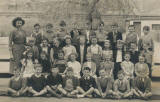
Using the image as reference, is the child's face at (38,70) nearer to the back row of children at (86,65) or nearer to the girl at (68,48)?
the back row of children at (86,65)

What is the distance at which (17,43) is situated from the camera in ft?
23.4

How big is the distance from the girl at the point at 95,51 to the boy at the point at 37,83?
1282 millimetres

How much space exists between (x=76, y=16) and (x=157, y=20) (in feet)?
18.9

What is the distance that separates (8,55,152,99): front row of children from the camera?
591cm

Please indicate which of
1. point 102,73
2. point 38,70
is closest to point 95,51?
point 102,73

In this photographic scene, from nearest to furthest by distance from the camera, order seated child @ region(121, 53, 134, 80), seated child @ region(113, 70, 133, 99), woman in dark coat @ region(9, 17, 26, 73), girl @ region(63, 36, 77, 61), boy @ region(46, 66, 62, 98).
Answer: seated child @ region(113, 70, 133, 99), boy @ region(46, 66, 62, 98), seated child @ region(121, 53, 134, 80), girl @ region(63, 36, 77, 61), woman in dark coat @ region(9, 17, 26, 73)

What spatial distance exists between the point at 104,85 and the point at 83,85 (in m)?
0.42

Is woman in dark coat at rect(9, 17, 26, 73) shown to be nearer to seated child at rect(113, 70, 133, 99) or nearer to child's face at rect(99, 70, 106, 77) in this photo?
child's face at rect(99, 70, 106, 77)

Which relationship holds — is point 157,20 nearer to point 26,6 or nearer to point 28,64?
point 26,6

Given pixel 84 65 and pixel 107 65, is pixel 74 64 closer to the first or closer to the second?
pixel 84 65

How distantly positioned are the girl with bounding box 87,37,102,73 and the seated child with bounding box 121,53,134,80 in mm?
Answer: 672

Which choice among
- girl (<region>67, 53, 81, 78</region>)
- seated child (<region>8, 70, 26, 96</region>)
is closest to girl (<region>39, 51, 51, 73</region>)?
girl (<region>67, 53, 81, 78</region>)

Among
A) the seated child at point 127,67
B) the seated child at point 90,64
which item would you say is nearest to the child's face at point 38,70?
the seated child at point 90,64

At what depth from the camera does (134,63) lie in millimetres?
6363
